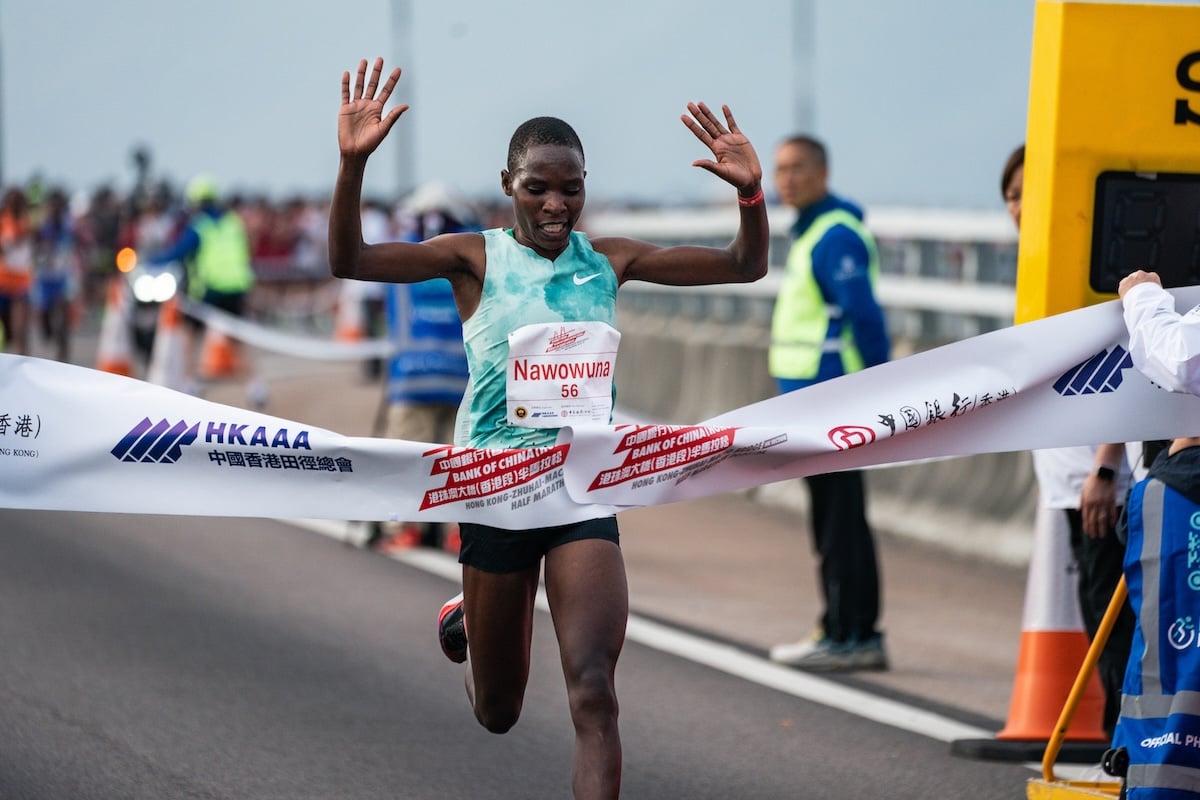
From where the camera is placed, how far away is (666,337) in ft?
54.3

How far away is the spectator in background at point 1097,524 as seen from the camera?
6.28 m

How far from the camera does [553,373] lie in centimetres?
538

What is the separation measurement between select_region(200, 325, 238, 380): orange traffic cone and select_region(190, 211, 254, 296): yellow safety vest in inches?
76.7

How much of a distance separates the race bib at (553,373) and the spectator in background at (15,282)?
17.8 meters

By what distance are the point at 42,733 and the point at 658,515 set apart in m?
7.18

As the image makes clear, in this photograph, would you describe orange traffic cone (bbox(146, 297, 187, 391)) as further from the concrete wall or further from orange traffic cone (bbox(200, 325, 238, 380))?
the concrete wall

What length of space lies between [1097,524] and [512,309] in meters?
2.20

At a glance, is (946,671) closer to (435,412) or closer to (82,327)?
(435,412)

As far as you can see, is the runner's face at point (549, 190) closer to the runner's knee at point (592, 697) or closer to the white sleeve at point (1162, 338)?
the runner's knee at point (592, 697)

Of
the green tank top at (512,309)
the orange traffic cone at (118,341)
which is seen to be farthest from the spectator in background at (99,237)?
the green tank top at (512,309)

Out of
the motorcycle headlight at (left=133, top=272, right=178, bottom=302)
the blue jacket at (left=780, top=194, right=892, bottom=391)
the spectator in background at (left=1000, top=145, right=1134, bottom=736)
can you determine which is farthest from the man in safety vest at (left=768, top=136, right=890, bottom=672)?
the motorcycle headlight at (left=133, top=272, right=178, bottom=302)

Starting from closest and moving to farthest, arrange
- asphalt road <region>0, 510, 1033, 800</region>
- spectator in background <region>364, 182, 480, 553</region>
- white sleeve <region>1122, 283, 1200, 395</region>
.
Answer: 1. white sleeve <region>1122, 283, 1200, 395</region>
2. asphalt road <region>0, 510, 1033, 800</region>
3. spectator in background <region>364, 182, 480, 553</region>

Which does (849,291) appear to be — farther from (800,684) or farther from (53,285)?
(53,285)

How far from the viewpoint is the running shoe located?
20.0 feet
